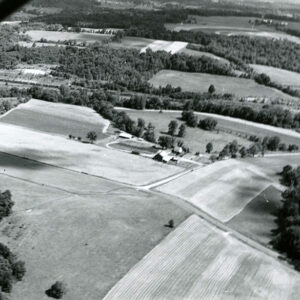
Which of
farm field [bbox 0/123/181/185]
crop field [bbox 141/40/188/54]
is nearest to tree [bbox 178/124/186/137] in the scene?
farm field [bbox 0/123/181/185]

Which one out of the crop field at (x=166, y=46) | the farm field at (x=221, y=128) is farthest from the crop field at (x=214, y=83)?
the farm field at (x=221, y=128)

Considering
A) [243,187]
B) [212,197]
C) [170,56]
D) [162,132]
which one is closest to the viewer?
[212,197]

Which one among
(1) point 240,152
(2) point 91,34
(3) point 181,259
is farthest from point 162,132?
(2) point 91,34

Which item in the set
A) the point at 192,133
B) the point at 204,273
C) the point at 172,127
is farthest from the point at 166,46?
the point at 204,273

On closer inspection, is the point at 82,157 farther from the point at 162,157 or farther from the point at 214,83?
the point at 214,83

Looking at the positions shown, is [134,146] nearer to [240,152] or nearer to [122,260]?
[240,152]

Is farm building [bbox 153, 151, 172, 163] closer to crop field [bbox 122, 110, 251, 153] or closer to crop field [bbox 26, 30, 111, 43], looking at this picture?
crop field [bbox 122, 110, 251, 153]

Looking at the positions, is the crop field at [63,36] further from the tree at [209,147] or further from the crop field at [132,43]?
the tree at [209,147]
